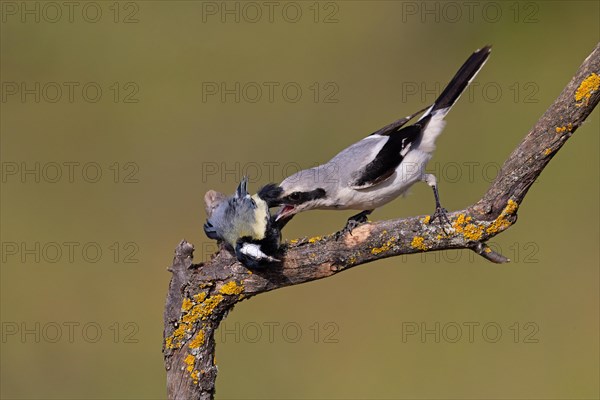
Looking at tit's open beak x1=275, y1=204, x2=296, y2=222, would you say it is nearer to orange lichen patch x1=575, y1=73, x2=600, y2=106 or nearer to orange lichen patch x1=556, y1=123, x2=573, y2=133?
orange lichen patch x1=556, y1=123, x2=573, y2=133

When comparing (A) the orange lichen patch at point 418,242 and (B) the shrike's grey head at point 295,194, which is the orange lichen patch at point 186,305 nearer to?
(B) the shrike's grey head at point 295,194

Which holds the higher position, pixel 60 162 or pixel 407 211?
pixel 60 162

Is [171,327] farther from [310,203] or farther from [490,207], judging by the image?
[490,207]

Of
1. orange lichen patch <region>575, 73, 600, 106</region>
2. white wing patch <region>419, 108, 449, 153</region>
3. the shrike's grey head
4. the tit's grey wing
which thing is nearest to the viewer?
orange lichen patch <region>575, 73, 600, 106</region>

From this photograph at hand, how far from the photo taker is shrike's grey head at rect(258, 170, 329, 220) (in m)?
3.37

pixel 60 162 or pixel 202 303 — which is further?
pixel 60 162

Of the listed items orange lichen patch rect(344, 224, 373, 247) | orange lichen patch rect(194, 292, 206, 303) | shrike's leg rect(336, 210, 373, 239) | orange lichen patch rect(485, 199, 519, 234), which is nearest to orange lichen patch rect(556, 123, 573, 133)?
orange lichen patch rect(485, 199, 519, 234)

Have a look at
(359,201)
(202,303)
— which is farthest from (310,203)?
(202,303)

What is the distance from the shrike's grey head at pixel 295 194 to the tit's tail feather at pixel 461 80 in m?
0.86

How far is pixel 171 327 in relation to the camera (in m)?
3.21

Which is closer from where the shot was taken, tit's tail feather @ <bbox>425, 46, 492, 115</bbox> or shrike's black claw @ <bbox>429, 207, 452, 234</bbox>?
shrike's black claw @ <bbox>429, 207, 452, 234</bbox>

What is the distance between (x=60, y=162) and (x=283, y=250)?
20.0 ft

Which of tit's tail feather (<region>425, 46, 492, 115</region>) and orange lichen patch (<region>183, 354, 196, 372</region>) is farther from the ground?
tit's tail feather (<region>425, 46, 492, 115</region>)

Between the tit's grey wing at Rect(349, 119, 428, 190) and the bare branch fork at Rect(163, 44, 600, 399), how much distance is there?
23.2 inches
